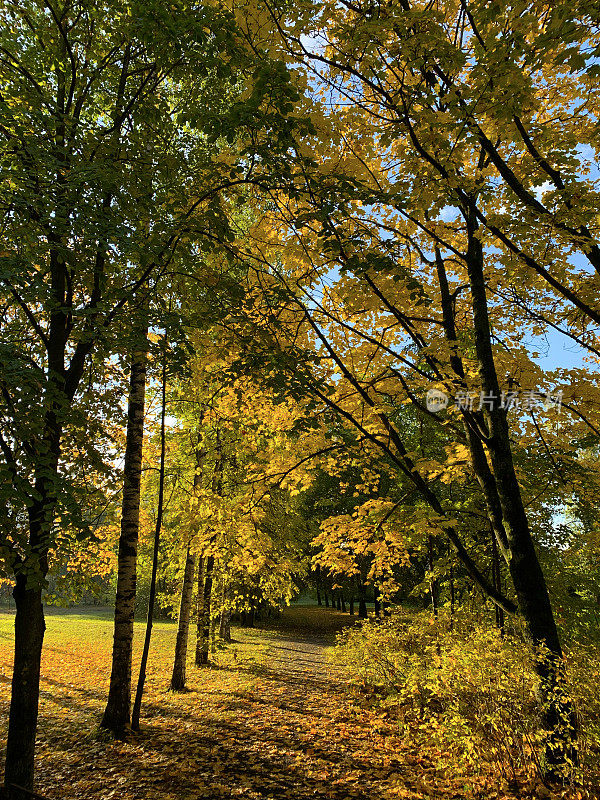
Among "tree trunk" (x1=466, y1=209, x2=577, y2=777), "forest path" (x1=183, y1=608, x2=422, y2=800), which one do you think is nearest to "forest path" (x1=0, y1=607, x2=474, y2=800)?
"forest path" (x1=183, y1=608, x2=422, y2=800)

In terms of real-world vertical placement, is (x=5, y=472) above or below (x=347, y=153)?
below

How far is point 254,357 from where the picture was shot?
16.6 feet

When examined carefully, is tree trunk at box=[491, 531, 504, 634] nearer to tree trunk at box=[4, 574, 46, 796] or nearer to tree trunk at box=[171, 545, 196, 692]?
tree trunk at box=[171, 545, 196, 692]

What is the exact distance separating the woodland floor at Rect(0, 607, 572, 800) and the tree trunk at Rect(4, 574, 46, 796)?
0.93 meters

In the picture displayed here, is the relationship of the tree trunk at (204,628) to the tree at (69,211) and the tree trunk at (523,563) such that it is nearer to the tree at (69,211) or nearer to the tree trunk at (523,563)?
the tree at (69,211)

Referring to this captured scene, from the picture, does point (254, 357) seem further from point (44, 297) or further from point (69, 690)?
point (69, 690)

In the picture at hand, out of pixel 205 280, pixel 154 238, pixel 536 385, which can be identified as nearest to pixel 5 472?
pixel 154 238

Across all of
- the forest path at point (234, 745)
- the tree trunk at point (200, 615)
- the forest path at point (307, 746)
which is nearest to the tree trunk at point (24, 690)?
the forest path at point (234, 745)

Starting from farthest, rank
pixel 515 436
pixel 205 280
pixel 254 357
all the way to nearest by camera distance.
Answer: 1. pixel 515 436
2. pixel 205 280
3. pixel 254 357

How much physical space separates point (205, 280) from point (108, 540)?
5.56 m

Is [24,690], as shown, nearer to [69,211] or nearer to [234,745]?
[234,745]

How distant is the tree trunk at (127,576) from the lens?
627 centimetres

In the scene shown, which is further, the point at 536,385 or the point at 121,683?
the point at 121,683

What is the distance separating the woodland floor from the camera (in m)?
4.82
